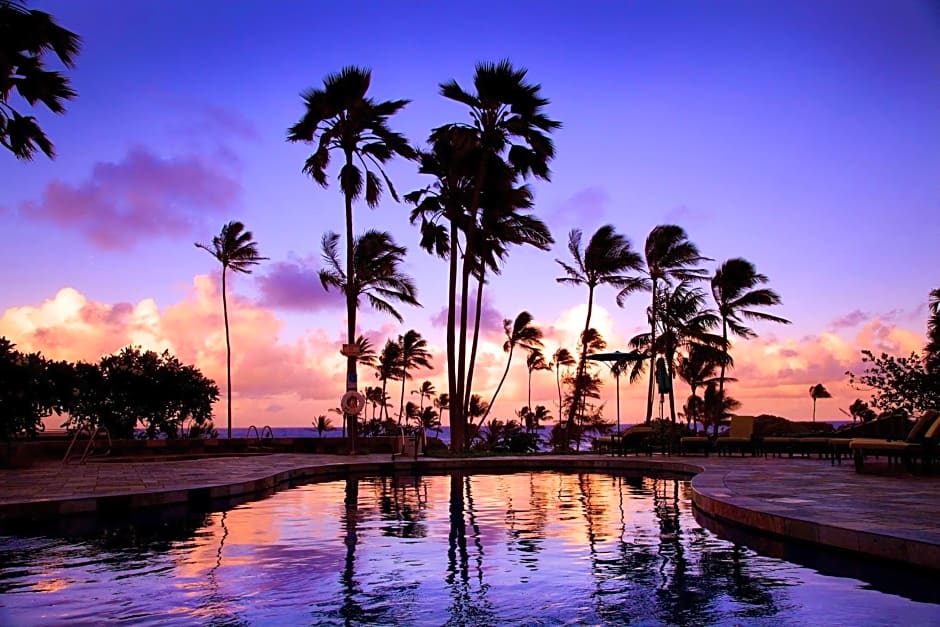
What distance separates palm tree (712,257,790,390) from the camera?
1468 inches

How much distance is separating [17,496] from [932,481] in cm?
1294

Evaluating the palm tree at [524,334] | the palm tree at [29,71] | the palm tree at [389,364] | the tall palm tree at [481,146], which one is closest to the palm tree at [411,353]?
the palm tree at [389,364]

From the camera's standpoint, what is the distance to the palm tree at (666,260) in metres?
35.7

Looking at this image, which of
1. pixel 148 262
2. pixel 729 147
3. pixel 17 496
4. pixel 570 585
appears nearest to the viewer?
pixel 570 585

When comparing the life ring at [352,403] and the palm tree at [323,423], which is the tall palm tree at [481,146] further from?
the palm tree at [323,423]

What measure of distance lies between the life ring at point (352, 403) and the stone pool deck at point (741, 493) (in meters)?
3.38

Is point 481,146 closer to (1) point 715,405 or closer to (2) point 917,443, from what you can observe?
(2) point 917,443

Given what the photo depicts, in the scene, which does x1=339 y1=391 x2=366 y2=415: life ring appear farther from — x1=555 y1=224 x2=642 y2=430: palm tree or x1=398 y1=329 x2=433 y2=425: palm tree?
x1=398 y1=329 x2=433 y2=425: palm tree

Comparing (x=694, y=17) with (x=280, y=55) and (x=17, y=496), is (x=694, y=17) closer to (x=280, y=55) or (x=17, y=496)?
(x=280, y=55)

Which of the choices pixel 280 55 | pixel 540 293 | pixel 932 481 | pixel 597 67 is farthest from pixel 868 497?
pixel 540 293

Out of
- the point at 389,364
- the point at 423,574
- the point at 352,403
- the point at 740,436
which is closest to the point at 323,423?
the point at 389,364

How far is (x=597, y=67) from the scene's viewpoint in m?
16.8

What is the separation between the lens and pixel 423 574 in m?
6.83

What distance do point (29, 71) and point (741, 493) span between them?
1309 centimetres
